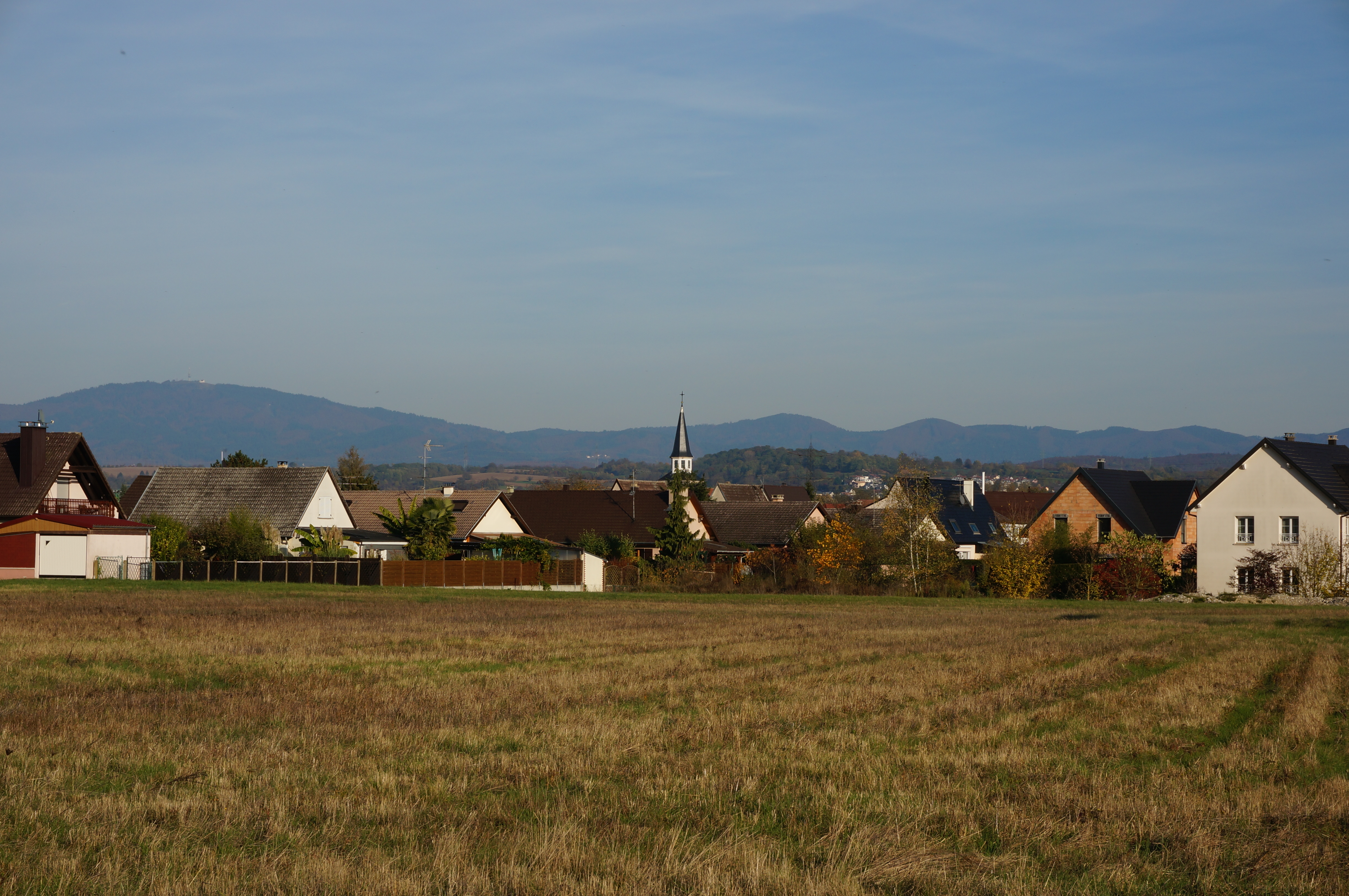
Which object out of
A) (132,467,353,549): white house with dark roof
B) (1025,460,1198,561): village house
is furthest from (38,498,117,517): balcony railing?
(1025,460,1198,561): village house

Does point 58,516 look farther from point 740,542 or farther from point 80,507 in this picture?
point 740,542

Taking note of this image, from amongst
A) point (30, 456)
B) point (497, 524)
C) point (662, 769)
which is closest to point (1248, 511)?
point (497, 524)

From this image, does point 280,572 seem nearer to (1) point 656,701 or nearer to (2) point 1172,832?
(1) point 656,701

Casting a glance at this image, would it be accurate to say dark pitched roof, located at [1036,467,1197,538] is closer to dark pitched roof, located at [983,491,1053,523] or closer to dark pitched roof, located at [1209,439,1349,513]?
dark pitched roof, located at [1209,439,1349,513]

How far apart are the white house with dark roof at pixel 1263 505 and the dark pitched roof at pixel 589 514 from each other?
32759 mm

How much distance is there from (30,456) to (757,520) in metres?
44.0

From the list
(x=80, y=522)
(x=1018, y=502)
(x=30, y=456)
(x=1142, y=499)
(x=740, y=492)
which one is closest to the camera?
(x=80, y=522)

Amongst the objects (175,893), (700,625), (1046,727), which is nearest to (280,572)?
(700,625)

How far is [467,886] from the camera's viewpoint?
6.88 m

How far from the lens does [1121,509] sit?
6328cm

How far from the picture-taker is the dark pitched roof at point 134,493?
7238 centimetres

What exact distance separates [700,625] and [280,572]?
2999cm

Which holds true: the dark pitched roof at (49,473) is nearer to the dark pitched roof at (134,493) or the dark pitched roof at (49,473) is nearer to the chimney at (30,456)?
the chimney at (30,456)

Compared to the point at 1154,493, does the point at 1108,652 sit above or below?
below
